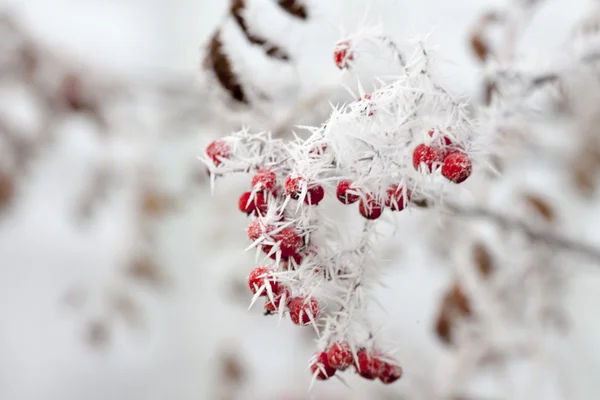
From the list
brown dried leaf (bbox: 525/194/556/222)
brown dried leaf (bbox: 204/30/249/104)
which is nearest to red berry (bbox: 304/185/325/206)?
brown dried leaf (bbox: 204/30/249/104)

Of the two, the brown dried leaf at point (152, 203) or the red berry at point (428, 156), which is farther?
the brown dried leaf at point (152, 203)

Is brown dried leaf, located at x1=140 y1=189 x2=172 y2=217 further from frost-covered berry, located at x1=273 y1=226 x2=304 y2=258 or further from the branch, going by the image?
frost-covered berry, located at x1=273 y1=226 x2=304 y2=258

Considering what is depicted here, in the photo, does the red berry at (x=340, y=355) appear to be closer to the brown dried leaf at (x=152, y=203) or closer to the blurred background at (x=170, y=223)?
the blurred background at (x=170, y=223)

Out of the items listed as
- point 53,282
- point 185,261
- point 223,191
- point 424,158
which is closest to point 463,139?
point 424,158

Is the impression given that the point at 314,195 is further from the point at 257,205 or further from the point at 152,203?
the point at 152,203

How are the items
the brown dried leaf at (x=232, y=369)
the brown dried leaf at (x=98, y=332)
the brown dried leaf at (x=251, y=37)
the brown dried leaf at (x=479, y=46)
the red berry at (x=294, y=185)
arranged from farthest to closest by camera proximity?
1. the brown dried leaf at (x=232, y=369)
2. the brown dried leaf at (x=98, y=332)
3. the brown dried leaf at (x=479, y=46)
4. the brown dried leaf at (x=251, y=37)
5. the red berry at (x=294, y=185)

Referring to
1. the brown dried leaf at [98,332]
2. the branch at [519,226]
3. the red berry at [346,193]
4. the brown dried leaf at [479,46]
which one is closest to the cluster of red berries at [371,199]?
the red berry at [346,193]
